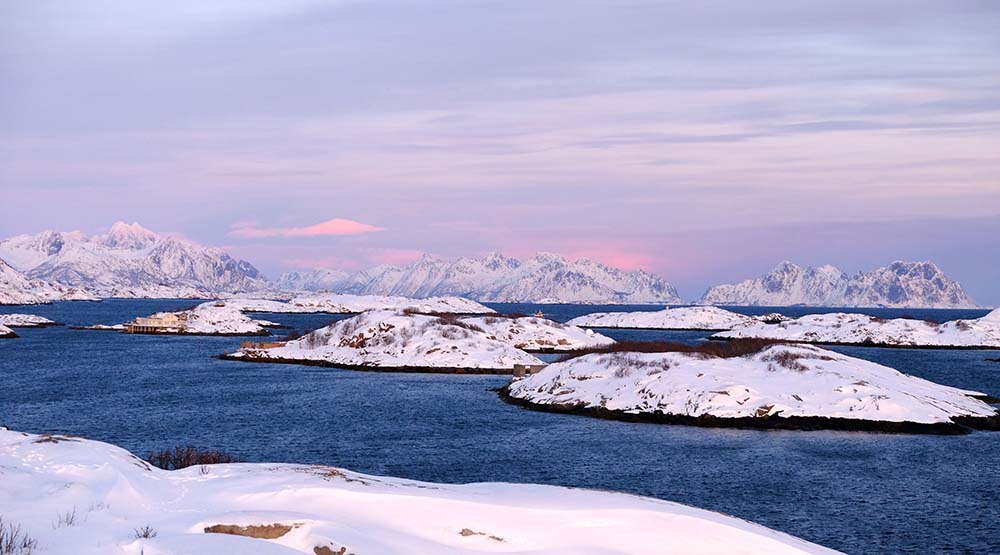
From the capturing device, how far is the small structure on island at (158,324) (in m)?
182

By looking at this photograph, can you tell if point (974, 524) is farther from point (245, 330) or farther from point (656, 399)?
point (245, 330)

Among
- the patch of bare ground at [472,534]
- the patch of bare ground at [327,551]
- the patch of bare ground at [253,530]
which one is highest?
the patch of bare ground at [253,530]

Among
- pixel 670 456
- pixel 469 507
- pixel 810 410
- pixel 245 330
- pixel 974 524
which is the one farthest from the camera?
pixel 245 330

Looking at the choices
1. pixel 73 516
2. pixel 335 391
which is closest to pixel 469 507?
pixel 73 516

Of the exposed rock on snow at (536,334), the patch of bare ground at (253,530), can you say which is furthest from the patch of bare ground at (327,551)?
the exposed rock on snow at (536,334)

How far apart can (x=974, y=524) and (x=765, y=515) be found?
6.98 meters

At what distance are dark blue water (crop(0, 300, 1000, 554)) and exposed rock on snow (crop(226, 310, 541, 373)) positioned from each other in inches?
596

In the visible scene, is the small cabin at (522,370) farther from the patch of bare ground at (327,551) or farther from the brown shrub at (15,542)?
the brown shrub at (15,542)

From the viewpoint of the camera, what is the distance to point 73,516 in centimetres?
1449

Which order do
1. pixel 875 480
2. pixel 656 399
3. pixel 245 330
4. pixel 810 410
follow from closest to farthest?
pixel 875 480 < pixel 810 410 < pixel 656 399 < pixel 245 330

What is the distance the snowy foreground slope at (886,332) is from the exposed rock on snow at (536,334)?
4190cm

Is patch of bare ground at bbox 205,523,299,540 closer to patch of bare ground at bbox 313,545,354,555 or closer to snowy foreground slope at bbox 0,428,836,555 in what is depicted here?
snowy foreground slope at bbox 0,428,836,555

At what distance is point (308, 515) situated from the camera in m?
15.9

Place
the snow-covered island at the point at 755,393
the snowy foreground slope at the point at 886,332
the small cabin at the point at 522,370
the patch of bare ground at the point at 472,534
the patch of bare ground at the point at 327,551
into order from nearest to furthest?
the patch of bare ground at the point at 327,551 → the patch of bare ground at the point at 472,534 → the snow-covered island at the point at 755,393 → the small cabin at the point at 522,370 → the snowy foreground slope at the point at 886,332
